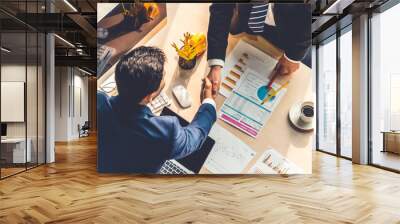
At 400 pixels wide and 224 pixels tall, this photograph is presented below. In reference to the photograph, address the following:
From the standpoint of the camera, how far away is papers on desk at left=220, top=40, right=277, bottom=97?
6.23 meters

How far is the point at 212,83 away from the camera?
6211mm

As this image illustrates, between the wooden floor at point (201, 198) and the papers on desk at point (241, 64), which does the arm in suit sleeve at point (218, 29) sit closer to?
the papers on desk at point (241, 64)

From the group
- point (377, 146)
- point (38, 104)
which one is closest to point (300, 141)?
point (377, 146)

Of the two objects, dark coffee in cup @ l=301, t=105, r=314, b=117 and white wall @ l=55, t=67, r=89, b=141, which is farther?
white wall @ l=55, t=67, r=89, b=141

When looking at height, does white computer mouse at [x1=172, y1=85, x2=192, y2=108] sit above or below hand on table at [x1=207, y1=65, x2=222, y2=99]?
below

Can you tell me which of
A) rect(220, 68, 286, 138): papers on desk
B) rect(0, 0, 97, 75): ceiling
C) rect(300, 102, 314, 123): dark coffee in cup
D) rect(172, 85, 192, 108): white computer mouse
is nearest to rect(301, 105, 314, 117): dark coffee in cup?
rect(300, 102, 314, 123): dark coffee in cup

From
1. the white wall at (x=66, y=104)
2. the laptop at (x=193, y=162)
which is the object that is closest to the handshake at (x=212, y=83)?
the laptop at (x=193, y=162)

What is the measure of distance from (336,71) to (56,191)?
730 centimetres

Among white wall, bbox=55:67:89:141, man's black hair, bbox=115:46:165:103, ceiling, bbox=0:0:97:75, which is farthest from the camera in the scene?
white wall, bbox=55:67:89:141

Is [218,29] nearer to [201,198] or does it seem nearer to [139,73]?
[139,73]

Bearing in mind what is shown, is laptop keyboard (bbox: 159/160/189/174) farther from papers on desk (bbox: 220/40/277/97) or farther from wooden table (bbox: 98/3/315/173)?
papers on desk (bbox: 220/40/277/97)

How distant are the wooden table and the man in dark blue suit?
156 millimetres

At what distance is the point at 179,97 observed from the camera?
617 cm

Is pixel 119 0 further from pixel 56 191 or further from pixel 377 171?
pixel 377 171
